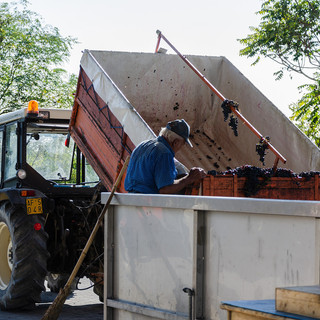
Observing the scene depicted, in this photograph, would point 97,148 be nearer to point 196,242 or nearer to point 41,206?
point 41,206

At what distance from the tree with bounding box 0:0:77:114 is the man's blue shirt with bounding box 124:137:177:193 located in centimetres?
1890

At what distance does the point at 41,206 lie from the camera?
841 cm

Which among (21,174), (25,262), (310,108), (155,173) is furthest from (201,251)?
(310,108)

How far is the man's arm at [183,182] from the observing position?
18.5 ft

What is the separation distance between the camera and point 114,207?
4488 mm

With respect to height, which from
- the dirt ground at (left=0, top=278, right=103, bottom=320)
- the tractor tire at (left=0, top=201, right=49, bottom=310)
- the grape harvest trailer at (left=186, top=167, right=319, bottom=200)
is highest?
the grape harvest trailer at (left=186, top=167, right=319, bottom=200)

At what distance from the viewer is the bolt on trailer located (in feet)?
27.0

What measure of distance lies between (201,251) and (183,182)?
6.76 ft

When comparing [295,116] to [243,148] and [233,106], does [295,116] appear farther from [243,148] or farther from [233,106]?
[233,106]

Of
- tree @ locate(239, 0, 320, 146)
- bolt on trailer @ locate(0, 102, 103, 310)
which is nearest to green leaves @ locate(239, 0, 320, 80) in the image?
tree @ locate(239, 0, 320, 146)

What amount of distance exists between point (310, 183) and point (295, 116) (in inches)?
370

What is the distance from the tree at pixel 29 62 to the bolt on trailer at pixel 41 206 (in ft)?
49.3

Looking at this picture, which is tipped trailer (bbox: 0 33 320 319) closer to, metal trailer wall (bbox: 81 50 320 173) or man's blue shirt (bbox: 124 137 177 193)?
metal trailer wall (bbox: 81 50 320 173)

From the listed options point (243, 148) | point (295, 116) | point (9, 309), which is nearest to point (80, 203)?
point (9, 309)
